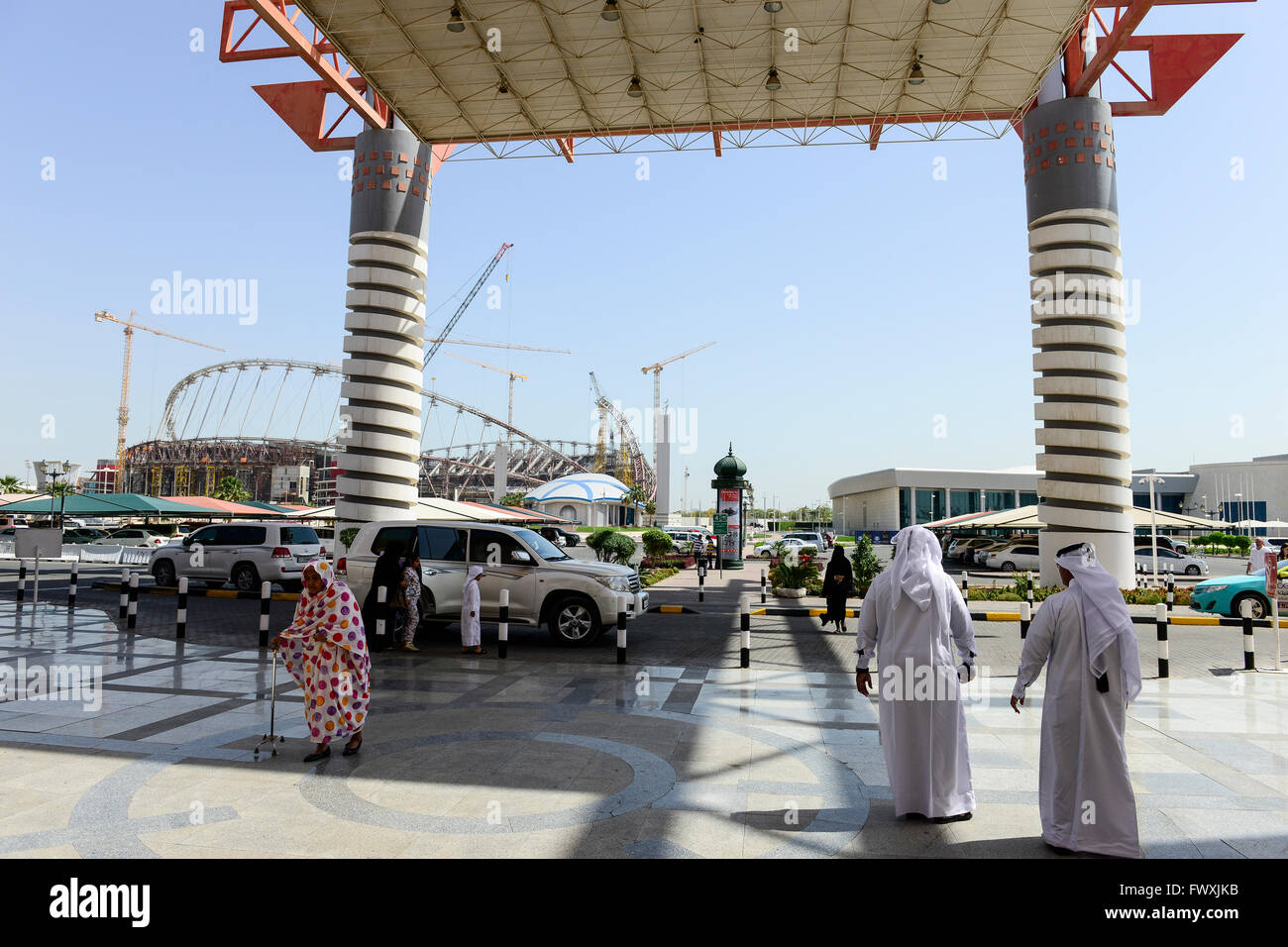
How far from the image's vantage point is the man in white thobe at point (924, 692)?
16.2 ft

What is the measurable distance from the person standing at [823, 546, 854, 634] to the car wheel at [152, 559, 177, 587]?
17.2 metres

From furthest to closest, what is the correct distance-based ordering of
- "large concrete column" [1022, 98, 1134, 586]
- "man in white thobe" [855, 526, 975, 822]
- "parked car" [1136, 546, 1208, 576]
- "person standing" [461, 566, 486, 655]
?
"parked car" [1136, 546, 1208, 576], "large concrete column" [1022, 98, 1134, 586], "person standing" [461, 566, 486, 655], "man in white thobe" [855, 526, 975, 822]

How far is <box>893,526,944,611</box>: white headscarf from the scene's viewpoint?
16.7 feet

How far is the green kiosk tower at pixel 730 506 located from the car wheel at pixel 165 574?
68.4ft

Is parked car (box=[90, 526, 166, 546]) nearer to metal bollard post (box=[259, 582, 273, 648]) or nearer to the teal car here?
metal bollard post (box=[259, 582, 273, 648])

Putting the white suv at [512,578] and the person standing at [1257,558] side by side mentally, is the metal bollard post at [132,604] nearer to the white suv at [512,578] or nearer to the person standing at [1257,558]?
the white suv at [512,578]

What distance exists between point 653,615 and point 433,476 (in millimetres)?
116887

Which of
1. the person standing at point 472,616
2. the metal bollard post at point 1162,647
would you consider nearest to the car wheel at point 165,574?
the person standing at point 472,616

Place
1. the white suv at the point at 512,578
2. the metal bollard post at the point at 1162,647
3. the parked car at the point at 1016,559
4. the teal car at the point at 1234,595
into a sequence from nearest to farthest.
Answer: the metal bollard post at the point at 1162,647, the white suv at the point at 512,578, the teal car at the point at 1234,595, the parked car at the point at 1016,559

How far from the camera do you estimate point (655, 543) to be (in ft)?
115

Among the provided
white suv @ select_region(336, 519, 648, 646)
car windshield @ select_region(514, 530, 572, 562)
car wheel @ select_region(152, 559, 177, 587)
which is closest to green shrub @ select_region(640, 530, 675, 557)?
car wheel @ select_region(152, 559, 177, 587)

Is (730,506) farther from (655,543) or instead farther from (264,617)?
(264,617)

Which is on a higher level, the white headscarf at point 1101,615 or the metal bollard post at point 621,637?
the white headscarf at point 1101,615

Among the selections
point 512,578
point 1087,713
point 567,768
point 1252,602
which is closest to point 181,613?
point 512,578
